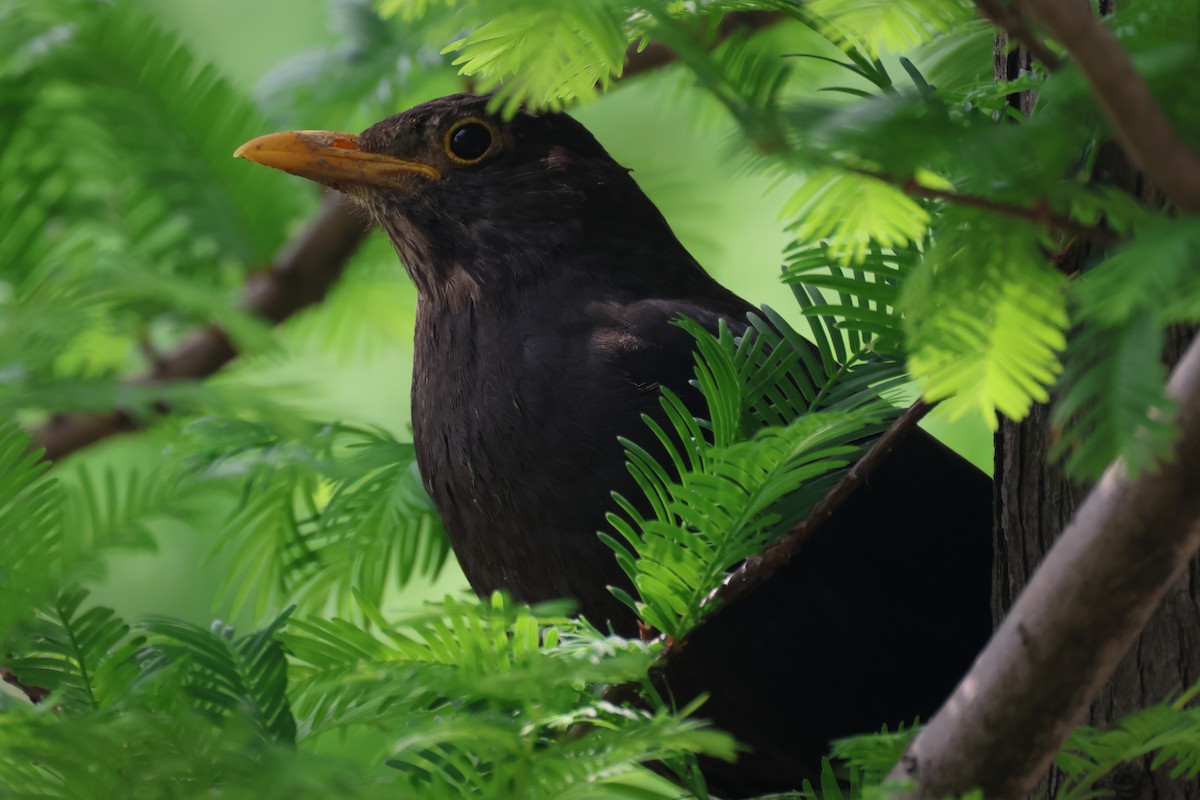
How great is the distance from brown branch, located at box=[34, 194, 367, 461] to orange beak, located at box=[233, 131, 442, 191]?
0.25 metres

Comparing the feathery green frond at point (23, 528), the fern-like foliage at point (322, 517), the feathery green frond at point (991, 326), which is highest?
the feathery green frond at point (991, 326)

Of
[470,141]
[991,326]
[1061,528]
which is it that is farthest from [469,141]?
[991,326]

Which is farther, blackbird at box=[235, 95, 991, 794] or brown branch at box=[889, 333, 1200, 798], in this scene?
blackbird at box=[235, 95, 991, 794]

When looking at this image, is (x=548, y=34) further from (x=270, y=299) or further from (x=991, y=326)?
(x=270, y=299)

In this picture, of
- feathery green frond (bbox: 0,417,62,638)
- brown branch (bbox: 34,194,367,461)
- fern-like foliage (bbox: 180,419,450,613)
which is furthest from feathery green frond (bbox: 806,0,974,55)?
brown branch (bbox: 34,194,367,461)

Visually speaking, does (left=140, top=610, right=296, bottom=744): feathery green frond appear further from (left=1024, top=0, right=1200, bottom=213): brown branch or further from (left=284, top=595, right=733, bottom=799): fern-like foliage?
(left=1024, top=0, right=1200, bottom=213): brown branch

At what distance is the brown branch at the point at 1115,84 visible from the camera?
0.71 meters

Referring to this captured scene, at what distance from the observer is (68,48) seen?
220 centimetres

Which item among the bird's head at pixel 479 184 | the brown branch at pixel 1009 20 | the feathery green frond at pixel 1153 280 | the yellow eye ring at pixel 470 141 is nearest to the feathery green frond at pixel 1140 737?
the feathery green frond at pixel 1153 280

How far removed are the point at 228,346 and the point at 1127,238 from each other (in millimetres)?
1941

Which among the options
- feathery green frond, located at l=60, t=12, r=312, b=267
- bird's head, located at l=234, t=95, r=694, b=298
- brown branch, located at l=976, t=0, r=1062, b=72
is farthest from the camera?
bird's head, located at l=234, t=95, r=694, b=298

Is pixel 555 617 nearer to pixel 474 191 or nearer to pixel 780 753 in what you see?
pixel 780 753

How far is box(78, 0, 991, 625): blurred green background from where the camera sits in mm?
Answer: 2766

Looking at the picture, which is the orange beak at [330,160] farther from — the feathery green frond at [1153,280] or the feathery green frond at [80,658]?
the feathery green frond at [1153,280]
